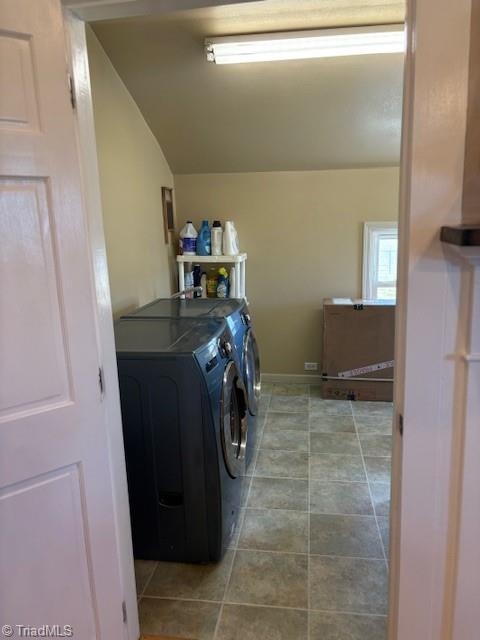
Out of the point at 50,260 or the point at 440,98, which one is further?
the point at 50,260

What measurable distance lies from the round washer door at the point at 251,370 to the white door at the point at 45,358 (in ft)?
4.44

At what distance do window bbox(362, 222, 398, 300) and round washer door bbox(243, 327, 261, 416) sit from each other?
4.59 feet

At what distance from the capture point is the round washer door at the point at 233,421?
6.28 feet

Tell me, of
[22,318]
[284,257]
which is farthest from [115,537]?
[284,257]

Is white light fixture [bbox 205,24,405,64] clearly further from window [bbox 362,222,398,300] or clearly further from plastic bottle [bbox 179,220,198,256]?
window [bbox 362,222,398,300]

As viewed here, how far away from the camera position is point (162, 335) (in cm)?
207

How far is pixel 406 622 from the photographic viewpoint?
1.22 metres

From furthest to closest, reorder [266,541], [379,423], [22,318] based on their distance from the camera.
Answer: [379,423], [266,541], [22,318]

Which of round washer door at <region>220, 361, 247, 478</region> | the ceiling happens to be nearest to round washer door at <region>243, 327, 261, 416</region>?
round washer door at <region>220, 361, 247, 478</region>

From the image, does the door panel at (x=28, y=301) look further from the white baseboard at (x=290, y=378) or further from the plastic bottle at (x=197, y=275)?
the white baseboard at (x=290, y=378)

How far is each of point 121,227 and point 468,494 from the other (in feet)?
7.14

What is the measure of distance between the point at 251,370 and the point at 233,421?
577 millimetres

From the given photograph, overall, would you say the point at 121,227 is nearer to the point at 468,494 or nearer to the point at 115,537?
the point at 115,537

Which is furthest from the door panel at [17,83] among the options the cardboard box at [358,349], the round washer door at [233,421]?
the cardboard box at [358,349]
